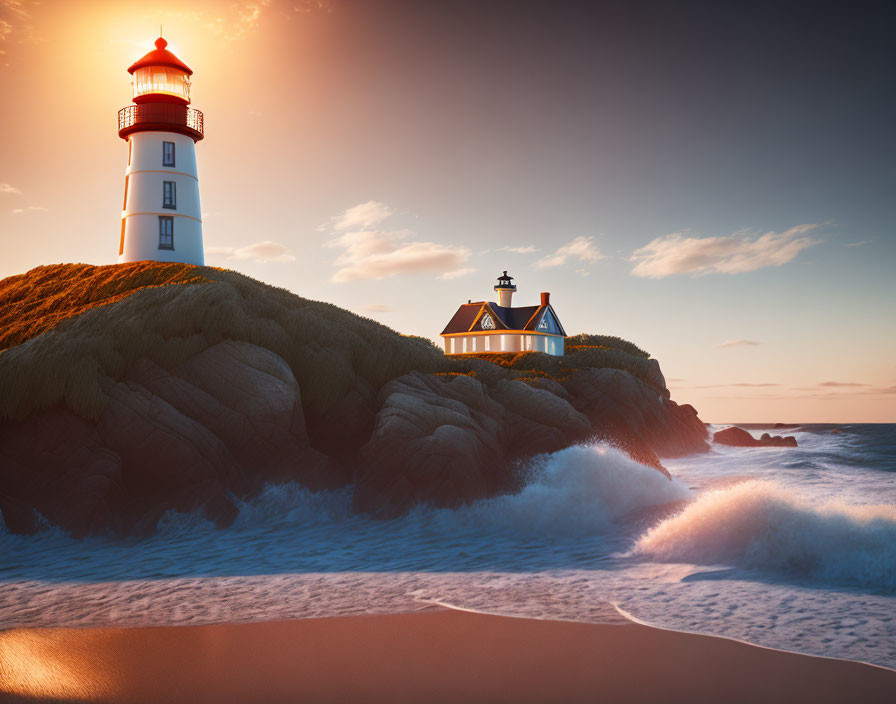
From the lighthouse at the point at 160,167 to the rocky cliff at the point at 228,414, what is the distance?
22.9 ft

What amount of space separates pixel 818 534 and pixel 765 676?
192 inches

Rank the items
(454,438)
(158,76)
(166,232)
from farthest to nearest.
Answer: (158,76)
(166,232)
(454,438)

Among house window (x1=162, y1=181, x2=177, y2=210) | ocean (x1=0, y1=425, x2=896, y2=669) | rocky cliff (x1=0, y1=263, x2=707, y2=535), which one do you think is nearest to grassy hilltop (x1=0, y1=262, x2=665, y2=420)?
rocky cliff (x1=0, y1=263, x2=707, y2=535)

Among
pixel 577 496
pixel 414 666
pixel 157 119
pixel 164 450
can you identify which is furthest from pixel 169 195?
pixel 414 666

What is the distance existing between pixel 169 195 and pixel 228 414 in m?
15.6

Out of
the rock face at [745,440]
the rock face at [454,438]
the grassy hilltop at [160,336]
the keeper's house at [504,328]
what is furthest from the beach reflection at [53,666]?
the keeper's house at [504,328]

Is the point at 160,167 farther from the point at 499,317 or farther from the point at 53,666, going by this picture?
the point at 499,317

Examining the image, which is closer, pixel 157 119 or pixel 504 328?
pixel 157 119

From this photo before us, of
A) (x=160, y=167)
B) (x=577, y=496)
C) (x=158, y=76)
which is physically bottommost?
(x=577, y=496)

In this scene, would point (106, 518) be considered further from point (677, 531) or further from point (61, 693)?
point (677, 531)

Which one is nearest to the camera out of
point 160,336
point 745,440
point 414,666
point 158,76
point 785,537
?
point 414,666

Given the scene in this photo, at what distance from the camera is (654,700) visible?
534cm

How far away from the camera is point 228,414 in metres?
13.5

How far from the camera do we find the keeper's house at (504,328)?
47.4 metres
